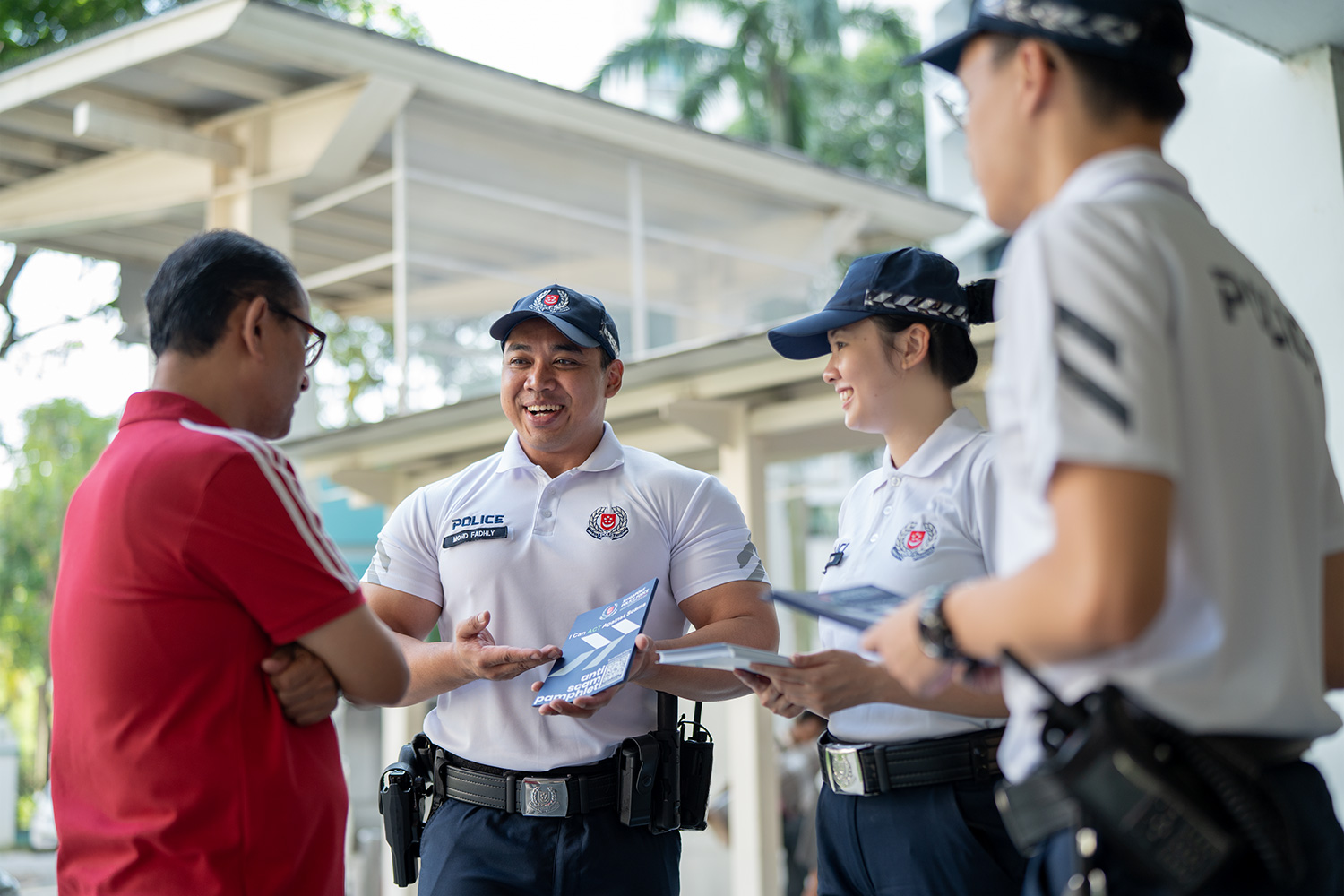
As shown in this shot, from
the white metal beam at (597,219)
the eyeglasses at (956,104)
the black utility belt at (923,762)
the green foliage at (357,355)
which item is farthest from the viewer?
the green foliage at (357,355)

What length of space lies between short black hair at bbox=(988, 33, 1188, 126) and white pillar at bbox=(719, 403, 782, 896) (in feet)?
14.9

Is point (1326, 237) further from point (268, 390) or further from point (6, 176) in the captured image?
point (6, 176)

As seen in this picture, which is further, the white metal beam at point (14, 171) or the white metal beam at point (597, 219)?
the white metal beam at point (14, 171)

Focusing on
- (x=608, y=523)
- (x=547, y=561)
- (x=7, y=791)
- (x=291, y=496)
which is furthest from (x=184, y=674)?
(x=7, y=791)

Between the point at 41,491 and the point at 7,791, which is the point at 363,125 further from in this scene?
the point at 41,491

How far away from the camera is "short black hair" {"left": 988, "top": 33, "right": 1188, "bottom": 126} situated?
149 cm

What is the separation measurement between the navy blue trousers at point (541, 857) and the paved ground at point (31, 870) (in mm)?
10918

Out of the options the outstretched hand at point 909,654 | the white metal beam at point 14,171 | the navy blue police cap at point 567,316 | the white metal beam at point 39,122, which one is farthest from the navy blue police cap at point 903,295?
the white metal beam at point 14,171

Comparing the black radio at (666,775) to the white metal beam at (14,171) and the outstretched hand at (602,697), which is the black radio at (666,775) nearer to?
the outstretched hand at (602,697)

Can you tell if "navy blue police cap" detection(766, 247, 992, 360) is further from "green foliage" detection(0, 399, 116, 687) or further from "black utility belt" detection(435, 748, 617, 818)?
"green foliage" detection(0, 399, 116, 687)

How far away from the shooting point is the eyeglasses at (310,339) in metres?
2.14

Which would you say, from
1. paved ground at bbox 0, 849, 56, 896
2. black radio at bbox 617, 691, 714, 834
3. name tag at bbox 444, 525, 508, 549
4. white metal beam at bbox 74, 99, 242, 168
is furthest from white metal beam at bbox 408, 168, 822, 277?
paved ground at bbox 0, 849, 56, 896

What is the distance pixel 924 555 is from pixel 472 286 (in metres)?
6.78

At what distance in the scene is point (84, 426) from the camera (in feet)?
75.8
